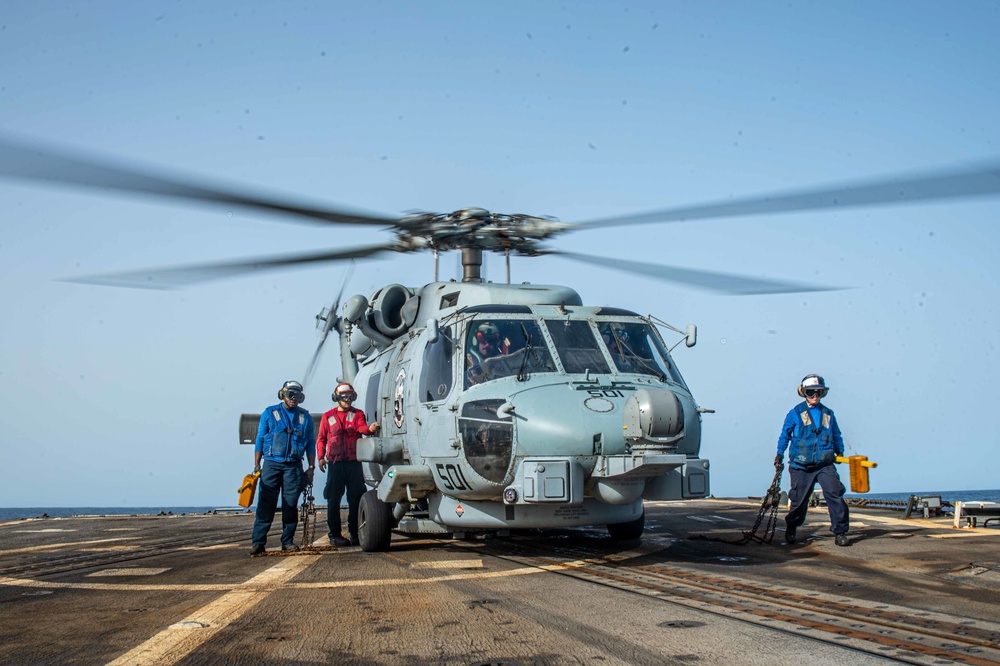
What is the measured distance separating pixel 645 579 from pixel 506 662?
3.13 metres

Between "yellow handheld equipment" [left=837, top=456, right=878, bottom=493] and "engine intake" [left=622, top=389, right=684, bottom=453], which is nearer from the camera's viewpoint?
"engine intake" [left=622, top=389, right=684, bottom=453]

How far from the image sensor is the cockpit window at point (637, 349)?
31.6 ft

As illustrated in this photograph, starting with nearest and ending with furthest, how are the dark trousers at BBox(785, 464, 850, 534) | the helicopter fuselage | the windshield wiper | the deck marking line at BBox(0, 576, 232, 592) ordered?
1. the deck marking line at BBox(0, 576, 232, 592)
2. the helicopter fuselage
3. the windshield wiper
4. the dark trousers at BBox(785, 464, 850, 534)

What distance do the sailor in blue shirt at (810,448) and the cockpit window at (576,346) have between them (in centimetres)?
261

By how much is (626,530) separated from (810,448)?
7.27 ft

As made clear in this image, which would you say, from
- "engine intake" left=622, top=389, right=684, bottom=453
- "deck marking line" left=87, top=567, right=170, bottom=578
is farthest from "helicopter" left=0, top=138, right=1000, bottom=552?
"deck marking line" left=87, top=567, right=170, bottom=578

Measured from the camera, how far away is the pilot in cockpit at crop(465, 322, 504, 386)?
927 centimetres

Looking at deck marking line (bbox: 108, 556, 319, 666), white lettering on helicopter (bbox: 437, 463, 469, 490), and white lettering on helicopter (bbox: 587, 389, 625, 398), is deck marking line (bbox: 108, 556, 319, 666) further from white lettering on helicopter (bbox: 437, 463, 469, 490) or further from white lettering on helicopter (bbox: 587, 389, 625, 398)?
white lettering on helicopter (bbox: 587, 389, 625, 398)

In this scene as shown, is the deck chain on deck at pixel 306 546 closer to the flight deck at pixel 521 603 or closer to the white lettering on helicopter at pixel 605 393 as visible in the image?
the flight deck at pixel 521 603

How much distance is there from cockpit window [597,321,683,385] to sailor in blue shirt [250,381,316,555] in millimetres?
3565

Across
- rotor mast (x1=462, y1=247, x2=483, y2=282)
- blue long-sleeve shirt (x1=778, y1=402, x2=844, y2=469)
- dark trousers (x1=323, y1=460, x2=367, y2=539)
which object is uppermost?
rotor mast (x1=462, y1=247, x2=483, y2=282)

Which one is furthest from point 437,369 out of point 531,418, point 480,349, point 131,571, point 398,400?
point 131,571

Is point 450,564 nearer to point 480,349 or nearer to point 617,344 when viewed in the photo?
point 480,349

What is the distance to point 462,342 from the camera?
31.5 feet
